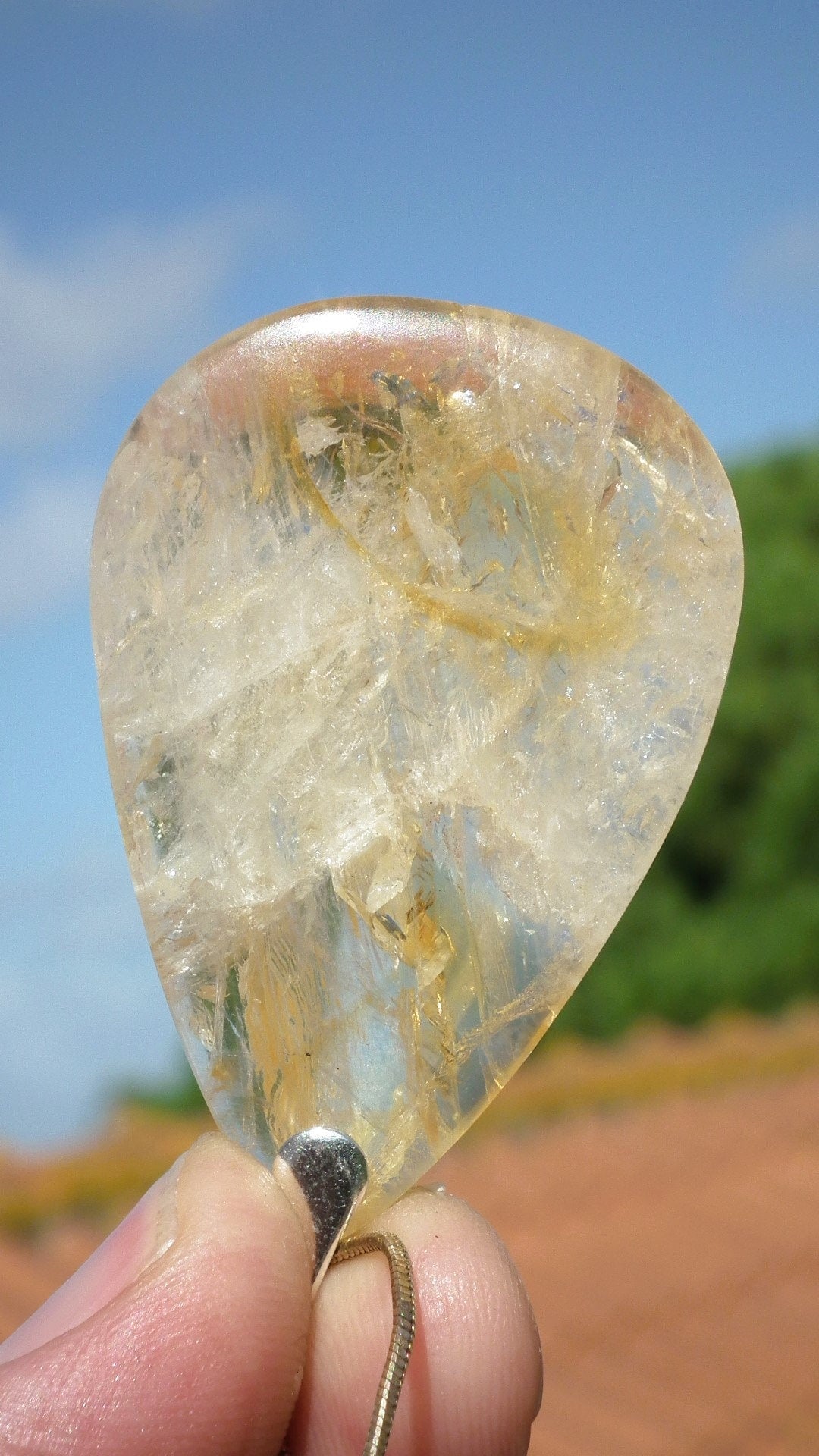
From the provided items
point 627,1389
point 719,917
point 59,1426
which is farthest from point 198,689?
point 719,917

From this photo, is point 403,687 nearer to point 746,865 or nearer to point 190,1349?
point 190,1349

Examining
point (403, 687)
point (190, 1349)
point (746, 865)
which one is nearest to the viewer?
point (190, 1349)

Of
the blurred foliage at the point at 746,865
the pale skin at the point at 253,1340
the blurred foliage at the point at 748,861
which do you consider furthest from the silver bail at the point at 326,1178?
Result: the blurred foliage at the point at 748,861

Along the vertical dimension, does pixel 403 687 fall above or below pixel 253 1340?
above

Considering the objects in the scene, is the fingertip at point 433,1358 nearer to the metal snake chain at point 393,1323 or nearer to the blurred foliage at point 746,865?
the metal snake chain at point 393,1323

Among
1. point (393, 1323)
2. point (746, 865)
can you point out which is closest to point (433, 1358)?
point (393, 1323)

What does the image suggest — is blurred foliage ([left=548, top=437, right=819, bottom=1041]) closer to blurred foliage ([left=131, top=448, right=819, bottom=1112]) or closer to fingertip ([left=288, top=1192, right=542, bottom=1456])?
blurred foliage ([left=131, top=448, right=819, bottom=1112])

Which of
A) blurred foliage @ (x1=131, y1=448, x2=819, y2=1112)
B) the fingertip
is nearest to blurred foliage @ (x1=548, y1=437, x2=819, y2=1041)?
blurred foliage @ (x1=131, y1=448, x2=819, y2=1112)
